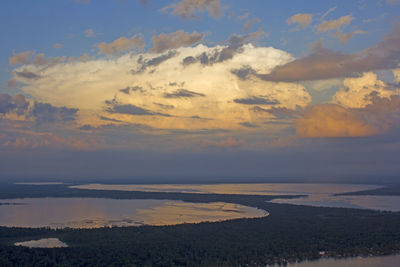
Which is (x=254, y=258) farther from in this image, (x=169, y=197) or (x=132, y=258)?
(x=169, y=197)

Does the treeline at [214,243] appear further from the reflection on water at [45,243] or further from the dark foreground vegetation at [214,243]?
the reflection on water at [45,243]

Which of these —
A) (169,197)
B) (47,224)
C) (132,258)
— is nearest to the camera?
(132,258)

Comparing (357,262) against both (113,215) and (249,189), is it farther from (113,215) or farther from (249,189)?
(249,189)

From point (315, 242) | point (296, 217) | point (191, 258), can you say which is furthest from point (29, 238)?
point (296, 217)

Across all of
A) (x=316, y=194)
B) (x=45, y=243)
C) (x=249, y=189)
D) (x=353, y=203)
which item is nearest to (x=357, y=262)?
(x=45, y=243)

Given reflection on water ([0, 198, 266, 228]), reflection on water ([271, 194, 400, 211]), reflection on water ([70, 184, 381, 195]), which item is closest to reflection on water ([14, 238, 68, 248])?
reflection on water ([0, 198, 266, 228])

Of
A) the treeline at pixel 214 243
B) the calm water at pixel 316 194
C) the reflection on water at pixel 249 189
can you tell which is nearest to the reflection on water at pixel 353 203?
the calm water at pixel 316 194
